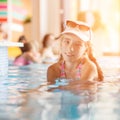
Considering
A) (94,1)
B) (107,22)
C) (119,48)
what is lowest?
(119,48)

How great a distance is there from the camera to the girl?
1522 mm

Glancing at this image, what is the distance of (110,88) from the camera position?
59.2 inches

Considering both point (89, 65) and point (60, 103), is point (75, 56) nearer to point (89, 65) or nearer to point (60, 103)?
point (89, 65)

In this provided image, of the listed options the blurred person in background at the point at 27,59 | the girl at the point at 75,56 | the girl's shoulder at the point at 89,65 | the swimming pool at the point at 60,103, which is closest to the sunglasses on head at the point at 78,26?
the girl at the point at 75,56

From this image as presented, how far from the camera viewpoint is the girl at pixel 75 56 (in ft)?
4.99

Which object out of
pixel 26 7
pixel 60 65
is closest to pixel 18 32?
pixel 26 7

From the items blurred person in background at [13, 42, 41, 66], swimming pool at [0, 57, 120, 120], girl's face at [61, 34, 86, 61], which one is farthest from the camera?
blurred person in background at [13, 42, 41, 66]

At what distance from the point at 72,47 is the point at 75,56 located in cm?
5

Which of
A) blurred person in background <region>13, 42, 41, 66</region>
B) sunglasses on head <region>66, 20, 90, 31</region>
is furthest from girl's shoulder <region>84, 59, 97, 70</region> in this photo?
blurred person in background <region>13, 42, 41, 66</region>

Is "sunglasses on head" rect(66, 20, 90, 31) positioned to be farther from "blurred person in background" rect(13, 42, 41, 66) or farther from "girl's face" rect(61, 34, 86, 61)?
"blurred person in background" rect(13, 42, 41, 66)

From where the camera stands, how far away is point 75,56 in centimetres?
154

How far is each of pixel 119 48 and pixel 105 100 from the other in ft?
17.2

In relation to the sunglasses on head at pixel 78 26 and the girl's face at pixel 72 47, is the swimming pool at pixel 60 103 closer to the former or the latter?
the girl's face at pixel 72 47

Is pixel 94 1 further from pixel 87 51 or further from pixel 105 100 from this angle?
pixel 105 100
